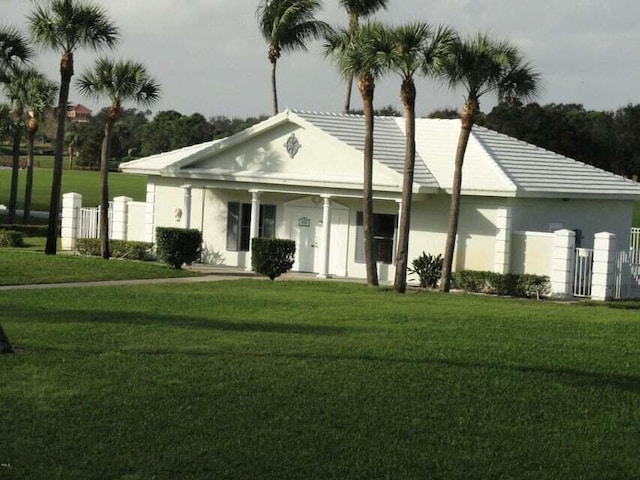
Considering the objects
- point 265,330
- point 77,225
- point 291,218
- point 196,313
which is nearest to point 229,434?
point 265,330

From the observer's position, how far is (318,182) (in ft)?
110

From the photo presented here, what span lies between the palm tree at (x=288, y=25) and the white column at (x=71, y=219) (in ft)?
36.3

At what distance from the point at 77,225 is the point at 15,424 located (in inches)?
1090

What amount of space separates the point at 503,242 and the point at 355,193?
4.31 m

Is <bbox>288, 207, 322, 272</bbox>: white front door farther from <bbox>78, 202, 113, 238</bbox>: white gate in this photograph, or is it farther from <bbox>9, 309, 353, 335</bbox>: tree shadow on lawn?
<bbox>9, 309, 353, 335</bbox>: tree shadow on lawn

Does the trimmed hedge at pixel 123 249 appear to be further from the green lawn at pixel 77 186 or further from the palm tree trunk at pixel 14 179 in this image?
the green lawn at pixel 77 186

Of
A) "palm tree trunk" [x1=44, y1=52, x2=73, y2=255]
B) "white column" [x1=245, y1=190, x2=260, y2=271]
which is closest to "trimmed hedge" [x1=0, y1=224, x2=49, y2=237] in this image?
"palm tree trunk" [x1=44, y1=52, x2=73, y2=255]

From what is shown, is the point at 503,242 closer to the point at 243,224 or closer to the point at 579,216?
the point at 579,216

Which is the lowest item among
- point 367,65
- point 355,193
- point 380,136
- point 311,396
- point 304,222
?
point 311,396

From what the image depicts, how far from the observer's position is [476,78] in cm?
2972

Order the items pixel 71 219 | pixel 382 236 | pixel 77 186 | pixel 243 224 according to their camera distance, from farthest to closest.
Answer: pixel 77 186, pixel 71 219, pixel 243 224, pixel 382 236

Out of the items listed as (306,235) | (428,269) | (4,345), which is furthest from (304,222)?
(4,345)

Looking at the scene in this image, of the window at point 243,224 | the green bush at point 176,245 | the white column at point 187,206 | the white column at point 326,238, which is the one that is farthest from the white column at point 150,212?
the white column at point 326,238

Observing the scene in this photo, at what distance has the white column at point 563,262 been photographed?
3073 centimetres
